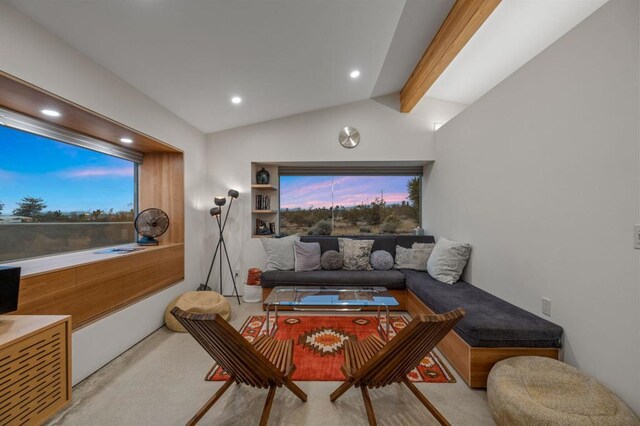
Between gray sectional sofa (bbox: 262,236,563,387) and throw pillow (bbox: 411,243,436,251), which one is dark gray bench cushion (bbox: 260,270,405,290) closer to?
gray sectional sofa (bbox: 262,236,563,387)

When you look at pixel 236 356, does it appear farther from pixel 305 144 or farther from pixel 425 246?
pixel 305 144

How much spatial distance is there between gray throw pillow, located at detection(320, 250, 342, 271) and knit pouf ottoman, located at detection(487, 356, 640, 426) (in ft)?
7.59

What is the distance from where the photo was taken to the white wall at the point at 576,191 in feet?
5.09

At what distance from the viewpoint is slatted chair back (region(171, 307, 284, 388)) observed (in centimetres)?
139

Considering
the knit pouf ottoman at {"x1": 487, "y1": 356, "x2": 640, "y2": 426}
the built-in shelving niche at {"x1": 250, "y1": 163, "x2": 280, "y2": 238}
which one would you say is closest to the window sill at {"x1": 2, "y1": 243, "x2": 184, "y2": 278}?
the built-in shelving niche at {"x1": 250, "y1": 163, "x2": 280, "y2": 238}

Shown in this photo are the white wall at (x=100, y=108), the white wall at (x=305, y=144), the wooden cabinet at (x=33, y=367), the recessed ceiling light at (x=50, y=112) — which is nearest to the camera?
the wooden cabinet at (x=33, y=367)

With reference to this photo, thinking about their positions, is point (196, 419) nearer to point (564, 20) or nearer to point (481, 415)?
point (481, 415)

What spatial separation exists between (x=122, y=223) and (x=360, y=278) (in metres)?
3.08

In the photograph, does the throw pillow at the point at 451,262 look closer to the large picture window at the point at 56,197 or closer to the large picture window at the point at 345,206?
the large picture window at the point at 345,206

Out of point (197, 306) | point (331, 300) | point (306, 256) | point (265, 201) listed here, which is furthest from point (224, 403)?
point (265, 201)

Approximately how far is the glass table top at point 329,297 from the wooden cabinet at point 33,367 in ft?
4.87

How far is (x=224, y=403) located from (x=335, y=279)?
6.47ft

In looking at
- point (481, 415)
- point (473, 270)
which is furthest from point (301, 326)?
point (473, 270)

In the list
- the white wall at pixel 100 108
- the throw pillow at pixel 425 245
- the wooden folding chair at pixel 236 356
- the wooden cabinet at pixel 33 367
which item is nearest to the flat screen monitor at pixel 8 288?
the wooden cabinet at pixel 33 367
